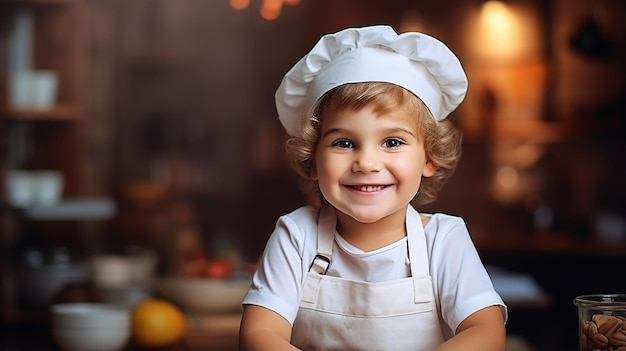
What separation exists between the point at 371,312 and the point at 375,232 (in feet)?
0.35

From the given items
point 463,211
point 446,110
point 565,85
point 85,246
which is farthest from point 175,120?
point 446,110

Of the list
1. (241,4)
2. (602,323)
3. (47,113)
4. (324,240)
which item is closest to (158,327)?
(324,240)

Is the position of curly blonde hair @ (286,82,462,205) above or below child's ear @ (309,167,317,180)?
above

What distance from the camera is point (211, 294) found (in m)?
2.08

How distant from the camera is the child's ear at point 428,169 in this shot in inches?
46.4

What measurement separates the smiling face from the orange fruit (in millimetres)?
896

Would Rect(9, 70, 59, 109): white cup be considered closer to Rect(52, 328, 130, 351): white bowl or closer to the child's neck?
Rect(52, 328, 130, 351): white bowl

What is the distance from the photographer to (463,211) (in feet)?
12.3

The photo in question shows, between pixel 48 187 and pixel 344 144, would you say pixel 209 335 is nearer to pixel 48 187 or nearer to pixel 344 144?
pixel 344 144

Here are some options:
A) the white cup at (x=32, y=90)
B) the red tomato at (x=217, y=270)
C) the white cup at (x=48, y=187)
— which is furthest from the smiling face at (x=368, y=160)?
the white cup at (x=48, y=187)

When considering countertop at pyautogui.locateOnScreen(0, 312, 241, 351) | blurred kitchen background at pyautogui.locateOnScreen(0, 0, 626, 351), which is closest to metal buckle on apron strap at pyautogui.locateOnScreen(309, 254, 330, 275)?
countertop at pyautogui.locateOnScreen(0, 312, 241, 351)

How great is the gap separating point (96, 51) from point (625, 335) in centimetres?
297

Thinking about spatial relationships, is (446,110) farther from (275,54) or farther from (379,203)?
(275,54)

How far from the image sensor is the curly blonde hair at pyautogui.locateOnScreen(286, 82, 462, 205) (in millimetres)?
1081
